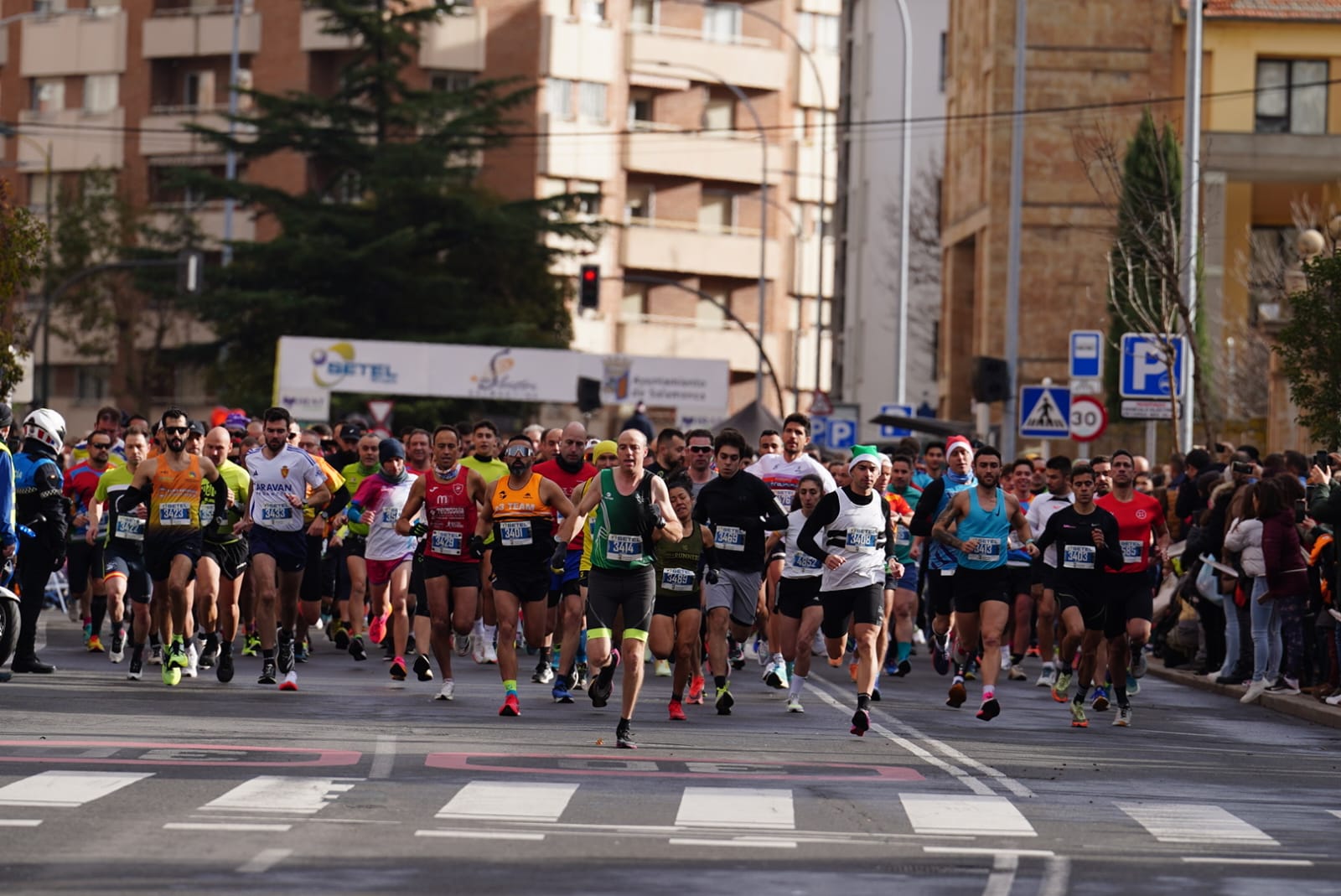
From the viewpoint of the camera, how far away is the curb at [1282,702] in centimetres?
1998

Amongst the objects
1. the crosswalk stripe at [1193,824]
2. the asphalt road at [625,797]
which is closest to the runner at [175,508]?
the asphalt road at [625,797]

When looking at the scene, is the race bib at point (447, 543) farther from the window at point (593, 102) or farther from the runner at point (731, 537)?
the window at point (593, 102)

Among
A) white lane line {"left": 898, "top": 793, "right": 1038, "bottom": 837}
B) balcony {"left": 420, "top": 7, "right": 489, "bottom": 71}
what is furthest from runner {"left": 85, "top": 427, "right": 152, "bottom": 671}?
balcony {"left": 420, "top": 7, "right": 489, "bottom": 71}

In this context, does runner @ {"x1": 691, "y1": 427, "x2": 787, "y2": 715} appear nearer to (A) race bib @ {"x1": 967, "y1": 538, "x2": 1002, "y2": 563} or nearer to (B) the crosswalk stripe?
(A) race bib @ {"x1": 967, "y1": 538, "x2": 1002, "y2": 563}

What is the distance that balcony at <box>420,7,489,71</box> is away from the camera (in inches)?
3169

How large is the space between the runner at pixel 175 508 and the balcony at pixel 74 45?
67393 millimetres

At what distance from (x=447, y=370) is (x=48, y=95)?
Result: 136 feet

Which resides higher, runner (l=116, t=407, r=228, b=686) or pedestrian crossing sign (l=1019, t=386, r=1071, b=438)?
pedestrian crossing sign (l=1019, t=386, r=1071, b=438)

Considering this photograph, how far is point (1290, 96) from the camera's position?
54.0m

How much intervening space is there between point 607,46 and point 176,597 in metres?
65.2

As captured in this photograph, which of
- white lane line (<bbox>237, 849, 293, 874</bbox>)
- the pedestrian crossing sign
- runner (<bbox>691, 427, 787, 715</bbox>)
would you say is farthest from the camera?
the pedestrian crossing sign

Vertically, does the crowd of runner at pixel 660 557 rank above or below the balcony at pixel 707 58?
below

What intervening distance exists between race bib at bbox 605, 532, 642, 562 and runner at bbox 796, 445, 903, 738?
1.70 meters

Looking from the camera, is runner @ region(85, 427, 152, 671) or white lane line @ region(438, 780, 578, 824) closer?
white lane line @ region(438, 780, 578, 824)
